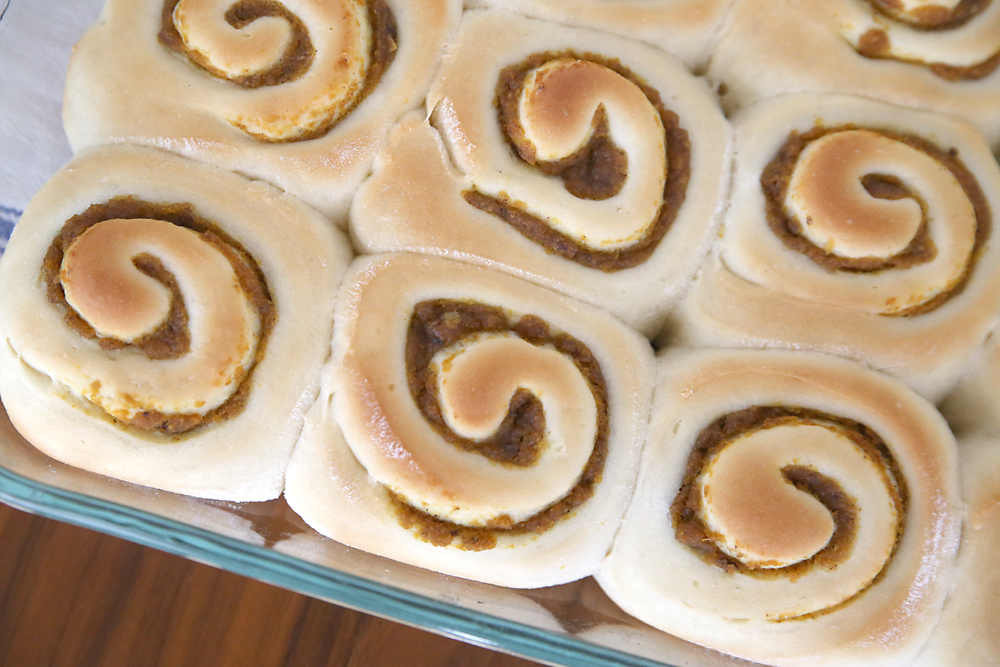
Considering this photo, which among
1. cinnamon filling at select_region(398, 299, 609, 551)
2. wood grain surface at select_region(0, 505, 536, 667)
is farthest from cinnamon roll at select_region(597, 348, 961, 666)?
wood grain surface at select_region(0, 505, 536, 667)

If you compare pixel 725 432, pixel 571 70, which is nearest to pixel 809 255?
pixel 725 432

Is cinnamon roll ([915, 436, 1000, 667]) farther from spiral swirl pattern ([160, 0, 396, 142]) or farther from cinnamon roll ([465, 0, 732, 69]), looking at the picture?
spiral swirl pattern ([160, 0, 396, 142])

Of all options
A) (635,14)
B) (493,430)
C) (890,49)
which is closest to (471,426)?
(493,430)

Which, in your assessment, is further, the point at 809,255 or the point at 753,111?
the point at 753,111

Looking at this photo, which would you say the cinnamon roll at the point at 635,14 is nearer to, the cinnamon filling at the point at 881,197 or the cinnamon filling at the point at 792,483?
the cinnamon filling at the point at 881,197

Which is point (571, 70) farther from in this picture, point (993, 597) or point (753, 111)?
point (993, 597)

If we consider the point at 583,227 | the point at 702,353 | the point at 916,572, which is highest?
the point at 583,227
